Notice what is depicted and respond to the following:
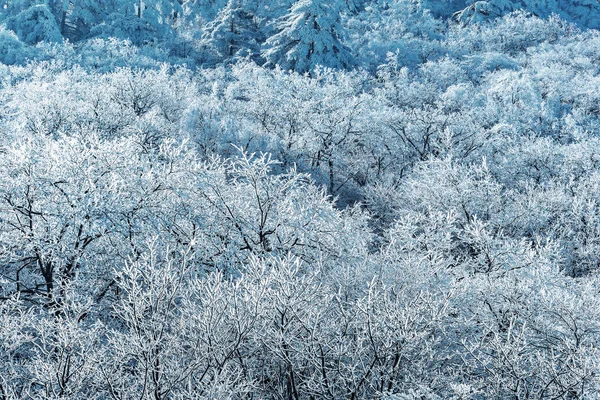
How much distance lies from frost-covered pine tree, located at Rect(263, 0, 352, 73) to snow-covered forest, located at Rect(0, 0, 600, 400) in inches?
8.0

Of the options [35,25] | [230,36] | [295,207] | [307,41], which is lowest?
[295,207]

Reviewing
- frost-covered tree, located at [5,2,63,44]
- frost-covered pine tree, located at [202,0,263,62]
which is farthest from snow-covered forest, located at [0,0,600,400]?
frost-covered pine tree, located at [202,0,263,62]

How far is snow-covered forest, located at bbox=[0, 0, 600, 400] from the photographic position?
8266 millimetres

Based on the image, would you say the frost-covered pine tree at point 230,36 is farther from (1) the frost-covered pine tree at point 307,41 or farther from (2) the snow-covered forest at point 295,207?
(1) the frost-covered pine tree at point 307,41

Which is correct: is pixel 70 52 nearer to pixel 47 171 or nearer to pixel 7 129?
pixel 7 129

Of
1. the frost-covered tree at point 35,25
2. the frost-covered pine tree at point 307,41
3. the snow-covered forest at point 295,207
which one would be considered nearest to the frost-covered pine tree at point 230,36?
the snow-covered forest at point 295,207

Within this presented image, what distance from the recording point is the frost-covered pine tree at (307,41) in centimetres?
4172

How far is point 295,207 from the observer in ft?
47.3

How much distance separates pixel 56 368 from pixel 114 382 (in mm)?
960

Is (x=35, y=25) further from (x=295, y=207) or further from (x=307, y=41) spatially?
(x=295, y=207)

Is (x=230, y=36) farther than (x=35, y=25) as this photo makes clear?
Yes

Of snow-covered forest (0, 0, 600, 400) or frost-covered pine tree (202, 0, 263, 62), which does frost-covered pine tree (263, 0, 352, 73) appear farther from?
frost-covered pine tree (202, 0, 263, 62)

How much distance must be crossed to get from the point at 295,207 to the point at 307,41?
31.5 m

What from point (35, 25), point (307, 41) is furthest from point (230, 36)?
point (35, 25)
